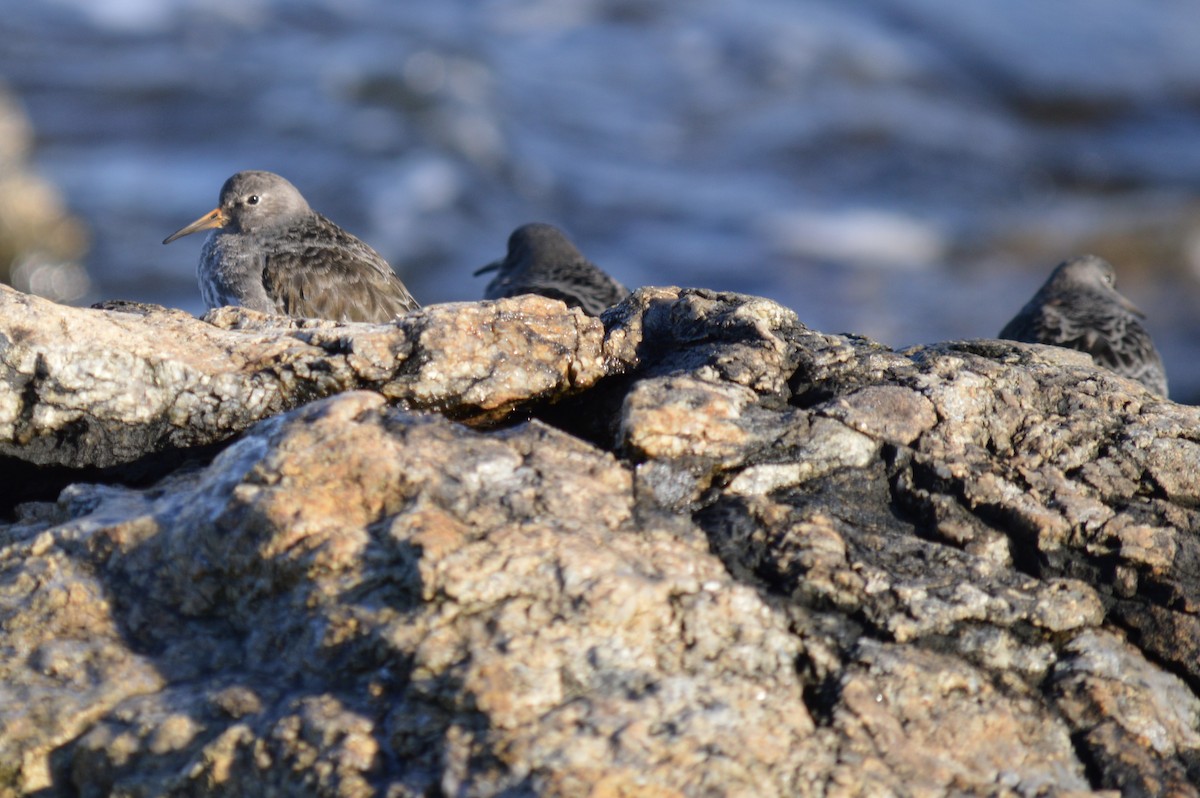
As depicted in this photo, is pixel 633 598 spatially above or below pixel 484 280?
below

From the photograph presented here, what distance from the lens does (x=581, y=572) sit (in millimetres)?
2531

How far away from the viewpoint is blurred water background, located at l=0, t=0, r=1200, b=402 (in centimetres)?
1301

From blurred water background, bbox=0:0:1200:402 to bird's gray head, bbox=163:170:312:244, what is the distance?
4.46 meters

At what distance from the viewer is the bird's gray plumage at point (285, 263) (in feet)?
20.6

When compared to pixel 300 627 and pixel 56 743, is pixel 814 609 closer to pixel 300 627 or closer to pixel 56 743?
pixel 300 627

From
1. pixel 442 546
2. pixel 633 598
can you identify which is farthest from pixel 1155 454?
pixel 442 546

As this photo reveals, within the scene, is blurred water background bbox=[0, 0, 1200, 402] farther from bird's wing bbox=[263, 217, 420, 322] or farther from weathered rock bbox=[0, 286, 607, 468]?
weathered rock bbox=[0, 286, 607, 468]

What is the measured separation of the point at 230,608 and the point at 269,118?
44.8ft

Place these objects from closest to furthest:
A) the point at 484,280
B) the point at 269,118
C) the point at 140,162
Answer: the point at 484,280
the point at 140,162
the point at 269,118

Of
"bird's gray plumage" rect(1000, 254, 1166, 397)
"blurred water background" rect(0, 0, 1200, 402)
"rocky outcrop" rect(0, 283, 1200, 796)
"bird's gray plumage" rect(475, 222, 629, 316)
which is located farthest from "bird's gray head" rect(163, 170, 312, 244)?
"blurred water background" rect(0, 0, 1200, 402)

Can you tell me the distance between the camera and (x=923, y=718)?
2512mm

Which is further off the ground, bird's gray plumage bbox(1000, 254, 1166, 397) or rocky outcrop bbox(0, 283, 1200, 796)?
bird's gray plumage bbox(1000, 254, 1166, 397)

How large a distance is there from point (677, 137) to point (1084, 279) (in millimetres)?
8829

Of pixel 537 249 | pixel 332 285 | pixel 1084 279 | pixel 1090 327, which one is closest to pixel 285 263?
pixel 332 285
